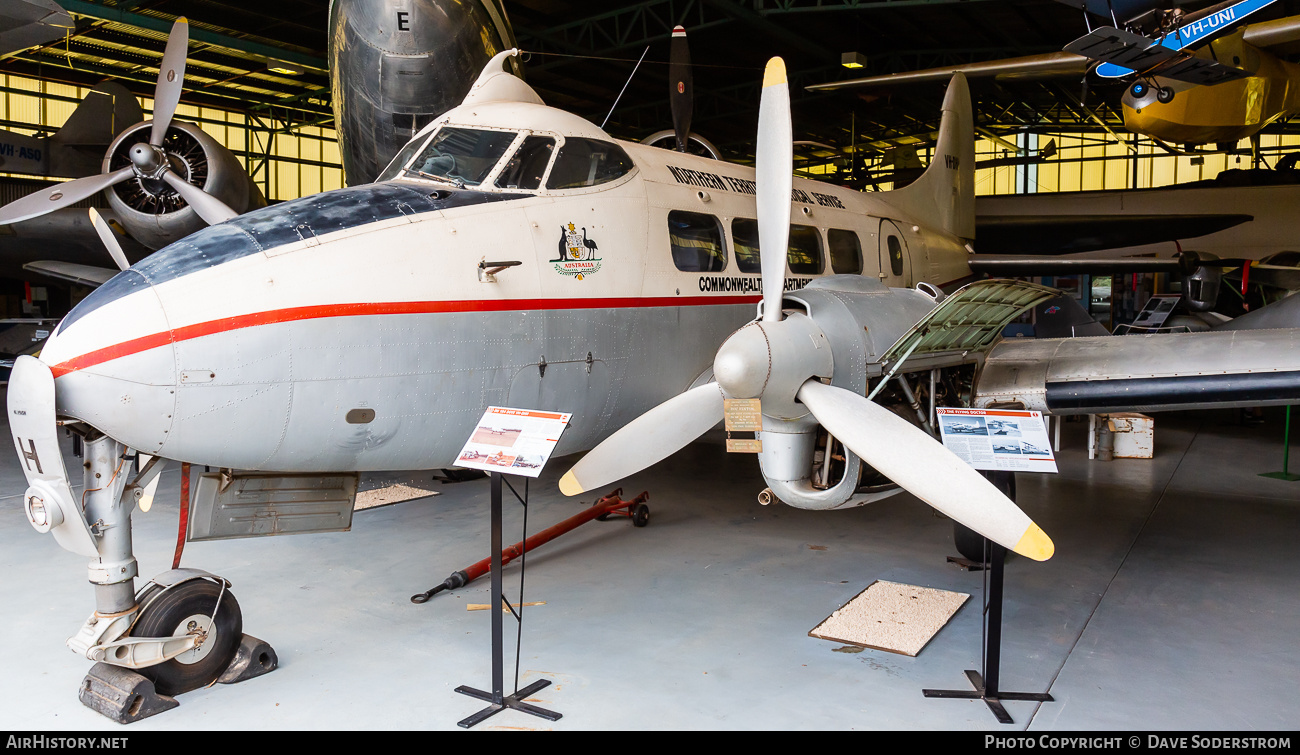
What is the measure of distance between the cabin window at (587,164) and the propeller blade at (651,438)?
1.86 meters

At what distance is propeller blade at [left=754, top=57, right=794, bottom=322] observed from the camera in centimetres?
523

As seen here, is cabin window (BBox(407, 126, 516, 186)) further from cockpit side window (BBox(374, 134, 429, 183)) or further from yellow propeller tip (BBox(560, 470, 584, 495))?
yellow propeller tip (BBox(560, 470, 584, 495))

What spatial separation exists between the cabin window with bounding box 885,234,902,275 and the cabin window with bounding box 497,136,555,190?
4999 mm

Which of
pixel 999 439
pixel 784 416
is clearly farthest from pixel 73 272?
pixel 999 439

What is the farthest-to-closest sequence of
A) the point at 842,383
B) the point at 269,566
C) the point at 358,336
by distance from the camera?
the point at 269,566 → the point at 842,383 → the point at 358,336

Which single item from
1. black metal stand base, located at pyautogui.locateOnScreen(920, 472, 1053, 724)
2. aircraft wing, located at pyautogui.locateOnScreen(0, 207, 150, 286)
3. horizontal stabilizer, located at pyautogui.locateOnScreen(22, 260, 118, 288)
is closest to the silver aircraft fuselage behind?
horizontal stabilizer, located at pyautogui.locateOnScreen(22, 260, 118, 288)

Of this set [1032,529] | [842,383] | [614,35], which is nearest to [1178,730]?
[1032,529]

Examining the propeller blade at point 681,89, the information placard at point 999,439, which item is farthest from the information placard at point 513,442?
the propeller blade at point 681,89

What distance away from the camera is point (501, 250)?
5445mm

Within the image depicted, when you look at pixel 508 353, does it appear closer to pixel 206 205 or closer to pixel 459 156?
pixel 459 156

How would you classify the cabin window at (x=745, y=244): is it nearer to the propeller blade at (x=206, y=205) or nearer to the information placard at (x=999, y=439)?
the information placard at (x=999, y=439)

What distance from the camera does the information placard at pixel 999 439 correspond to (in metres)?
4.51

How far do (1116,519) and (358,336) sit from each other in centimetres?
726
